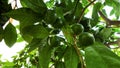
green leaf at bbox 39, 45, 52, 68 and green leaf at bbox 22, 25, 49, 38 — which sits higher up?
green leaf at bbox 22, 25, 49, 38

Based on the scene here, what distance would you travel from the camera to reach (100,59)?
581 millimetres

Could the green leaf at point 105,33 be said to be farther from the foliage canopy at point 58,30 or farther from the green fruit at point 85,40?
the green fruit at point 85,40

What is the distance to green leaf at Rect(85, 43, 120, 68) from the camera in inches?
21.9

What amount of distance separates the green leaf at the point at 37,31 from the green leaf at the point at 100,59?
0.73ft

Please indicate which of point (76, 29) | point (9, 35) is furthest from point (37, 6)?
point (9, 35)

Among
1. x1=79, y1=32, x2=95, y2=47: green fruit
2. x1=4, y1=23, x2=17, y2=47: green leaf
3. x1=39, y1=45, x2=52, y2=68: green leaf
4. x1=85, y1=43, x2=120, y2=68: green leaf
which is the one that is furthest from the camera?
x1=4, y1=23, x2=17, y2=47: green leaf

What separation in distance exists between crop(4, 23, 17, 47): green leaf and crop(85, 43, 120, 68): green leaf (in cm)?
46

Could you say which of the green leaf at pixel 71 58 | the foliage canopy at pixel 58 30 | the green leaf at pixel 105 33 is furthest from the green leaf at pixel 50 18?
the green leaf at pixel 105 33

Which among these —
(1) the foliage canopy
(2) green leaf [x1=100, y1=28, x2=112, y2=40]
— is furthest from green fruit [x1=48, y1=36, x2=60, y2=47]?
(2) green leaf [x1=100, y1=28, x2=112, y2=40]

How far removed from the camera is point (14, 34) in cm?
104

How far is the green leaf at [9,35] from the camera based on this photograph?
1.01 m

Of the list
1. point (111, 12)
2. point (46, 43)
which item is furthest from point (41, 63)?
point (111, 12)

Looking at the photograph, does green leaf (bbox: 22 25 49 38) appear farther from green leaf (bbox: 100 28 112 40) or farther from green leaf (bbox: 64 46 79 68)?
green leaf (bbox: 100 28 112 40)

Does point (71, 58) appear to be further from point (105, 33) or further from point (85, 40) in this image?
point (105, 33)
